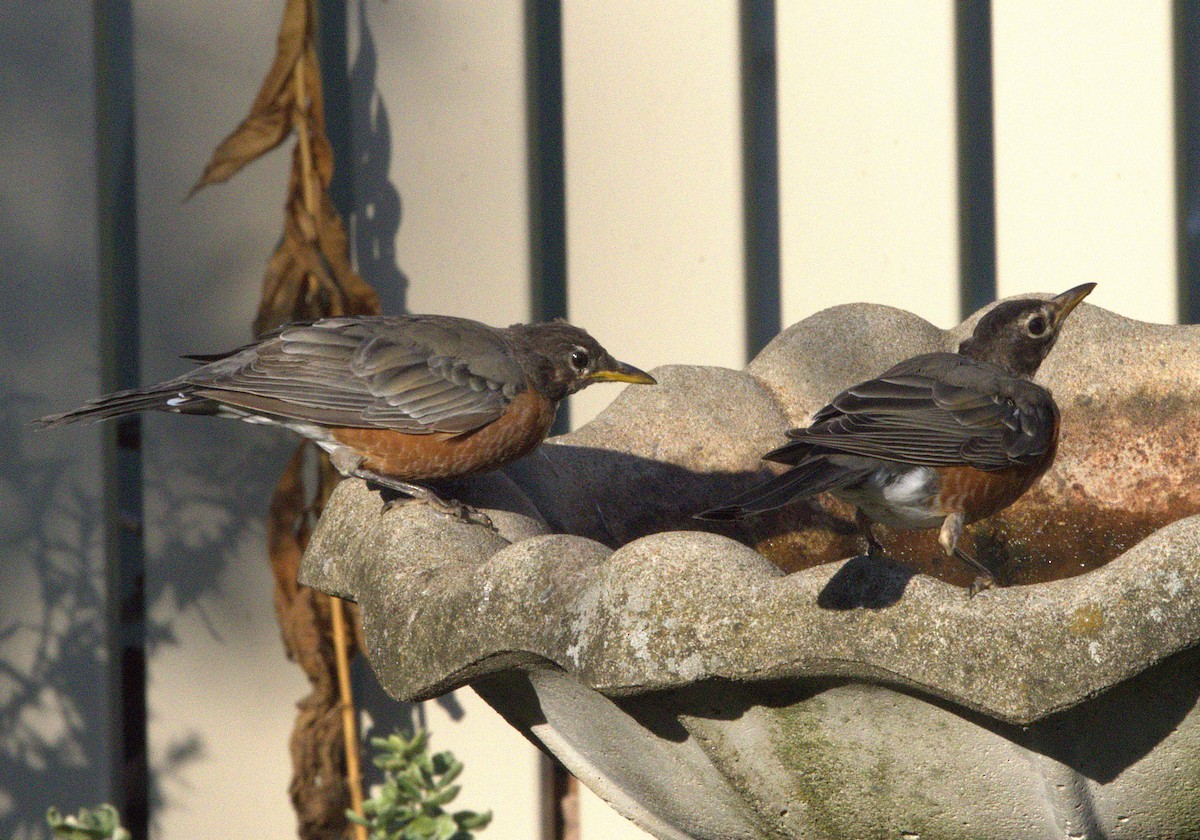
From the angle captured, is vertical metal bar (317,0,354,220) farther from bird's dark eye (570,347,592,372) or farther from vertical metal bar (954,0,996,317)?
vertical metal bar (954,0,996,317)

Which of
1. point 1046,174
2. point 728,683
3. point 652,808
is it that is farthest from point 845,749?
point 1046,174

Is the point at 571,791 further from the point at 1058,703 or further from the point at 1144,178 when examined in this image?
the point at 1058,703

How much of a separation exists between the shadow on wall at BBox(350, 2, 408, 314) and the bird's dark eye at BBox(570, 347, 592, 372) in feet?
4.92

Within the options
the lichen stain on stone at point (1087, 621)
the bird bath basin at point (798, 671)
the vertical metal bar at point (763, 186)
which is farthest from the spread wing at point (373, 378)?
the vertical metal bar at point (763, 186)

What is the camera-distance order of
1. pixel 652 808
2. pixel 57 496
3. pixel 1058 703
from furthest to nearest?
1. pixel 57 496
2. pixel 652 808
3. pixel 1058 703

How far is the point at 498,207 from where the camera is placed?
4.68 m

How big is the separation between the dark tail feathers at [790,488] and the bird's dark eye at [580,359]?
810 millimetres

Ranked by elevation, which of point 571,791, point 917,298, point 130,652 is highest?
point 917,298

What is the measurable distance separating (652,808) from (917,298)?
9.49 ft

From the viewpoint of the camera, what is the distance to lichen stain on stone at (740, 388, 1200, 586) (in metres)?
3.14

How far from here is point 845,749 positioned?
6.26 feet

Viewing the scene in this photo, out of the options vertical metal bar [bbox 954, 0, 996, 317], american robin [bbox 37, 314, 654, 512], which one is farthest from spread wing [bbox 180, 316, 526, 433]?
vertical metal bar [bbox 954, 0, 996, 317]

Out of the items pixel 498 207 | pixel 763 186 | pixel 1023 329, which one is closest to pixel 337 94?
pixel 498 207

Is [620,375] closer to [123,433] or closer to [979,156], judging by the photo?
[123,433]
